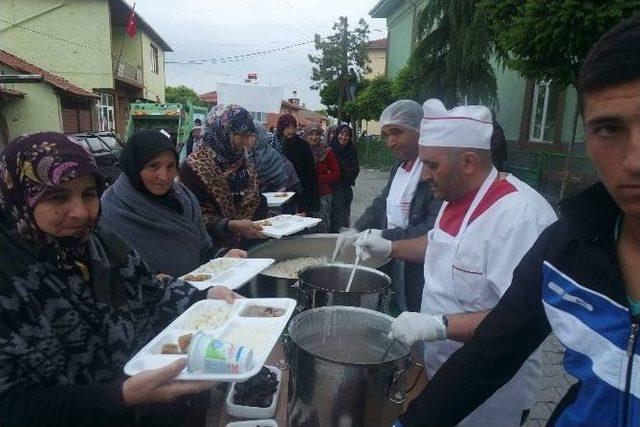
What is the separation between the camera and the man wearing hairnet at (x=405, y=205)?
2.39m

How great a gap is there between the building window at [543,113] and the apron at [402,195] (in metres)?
7.92

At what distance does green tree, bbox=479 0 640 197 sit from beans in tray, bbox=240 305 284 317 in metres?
4.56

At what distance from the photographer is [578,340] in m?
0.90

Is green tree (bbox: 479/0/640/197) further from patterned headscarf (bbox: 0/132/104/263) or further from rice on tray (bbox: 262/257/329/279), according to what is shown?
patterned headscarf (bbox: 0/132/104/263)

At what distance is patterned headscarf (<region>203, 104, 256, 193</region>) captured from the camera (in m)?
3.24

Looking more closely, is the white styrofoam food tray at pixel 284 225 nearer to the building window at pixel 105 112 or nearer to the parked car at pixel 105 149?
the parked car at pixel 105 149

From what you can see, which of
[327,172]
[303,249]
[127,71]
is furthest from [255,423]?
[127,71]

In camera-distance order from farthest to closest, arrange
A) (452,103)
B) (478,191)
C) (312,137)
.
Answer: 1. (452,103)
2. (312,137)
3. (478,191)

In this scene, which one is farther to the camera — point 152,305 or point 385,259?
point 385,259

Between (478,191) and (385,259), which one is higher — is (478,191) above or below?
above

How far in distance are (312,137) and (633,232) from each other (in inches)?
219

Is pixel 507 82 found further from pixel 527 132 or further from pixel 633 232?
pixel 633 232

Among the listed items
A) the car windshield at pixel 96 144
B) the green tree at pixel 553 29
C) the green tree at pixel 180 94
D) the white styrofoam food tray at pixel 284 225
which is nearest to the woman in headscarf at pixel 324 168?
the green tree at pixel 553 29

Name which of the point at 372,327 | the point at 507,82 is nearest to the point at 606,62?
the point at 372,327
